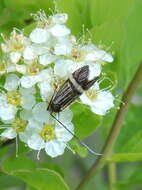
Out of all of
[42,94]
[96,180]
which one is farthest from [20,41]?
[96,180]

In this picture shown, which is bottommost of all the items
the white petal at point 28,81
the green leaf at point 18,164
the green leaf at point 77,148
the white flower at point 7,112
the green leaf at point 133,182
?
the green leaf at point 133,182

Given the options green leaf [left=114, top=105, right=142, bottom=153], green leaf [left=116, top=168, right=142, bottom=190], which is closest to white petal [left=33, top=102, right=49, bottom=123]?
green leaf [left=116, top=168, right=142, bottom=190]

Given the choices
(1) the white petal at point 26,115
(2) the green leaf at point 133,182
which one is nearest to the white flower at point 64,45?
(1) the white petal at point 26,115

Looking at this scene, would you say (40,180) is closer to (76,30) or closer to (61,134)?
(61,134)

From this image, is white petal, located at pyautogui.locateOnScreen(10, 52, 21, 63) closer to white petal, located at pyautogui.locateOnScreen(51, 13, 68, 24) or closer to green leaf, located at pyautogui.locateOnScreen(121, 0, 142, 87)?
white petal, located at pyautogui.locateOnScreen(51, 13, 68, 24)

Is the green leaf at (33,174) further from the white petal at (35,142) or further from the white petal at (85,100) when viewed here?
the white petal at (85,100)

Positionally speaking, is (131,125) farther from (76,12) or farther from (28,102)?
(28,102)

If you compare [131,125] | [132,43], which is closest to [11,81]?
[132,43]
